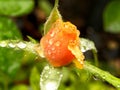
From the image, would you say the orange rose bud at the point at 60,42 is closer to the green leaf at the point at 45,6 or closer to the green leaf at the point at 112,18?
the green leaf at the point at 112,18

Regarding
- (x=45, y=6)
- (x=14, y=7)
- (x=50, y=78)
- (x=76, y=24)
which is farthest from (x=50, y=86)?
(x=76, y=24)

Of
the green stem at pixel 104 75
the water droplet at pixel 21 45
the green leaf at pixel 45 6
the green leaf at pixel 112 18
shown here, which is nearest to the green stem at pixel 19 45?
the water droplet at pixel 21 45

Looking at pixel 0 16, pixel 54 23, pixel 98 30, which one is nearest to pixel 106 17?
pixel 98 30

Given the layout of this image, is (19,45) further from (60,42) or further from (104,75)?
(104,75)

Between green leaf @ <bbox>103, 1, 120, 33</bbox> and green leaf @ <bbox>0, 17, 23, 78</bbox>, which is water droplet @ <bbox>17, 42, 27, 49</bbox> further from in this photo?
green leaf @ <bbox>103, 1, 120, 33</bbox>

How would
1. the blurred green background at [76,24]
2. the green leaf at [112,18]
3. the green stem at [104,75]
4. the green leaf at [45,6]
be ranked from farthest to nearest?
the green leaf at [45,6] → the green leaf at [112,18] → the blurred green background at [76,24] → the green stem at [104,75]

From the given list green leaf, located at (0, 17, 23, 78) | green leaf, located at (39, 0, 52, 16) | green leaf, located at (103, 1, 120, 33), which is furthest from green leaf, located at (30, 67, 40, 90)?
green leaf, located at (39, 0, 52, 16)
